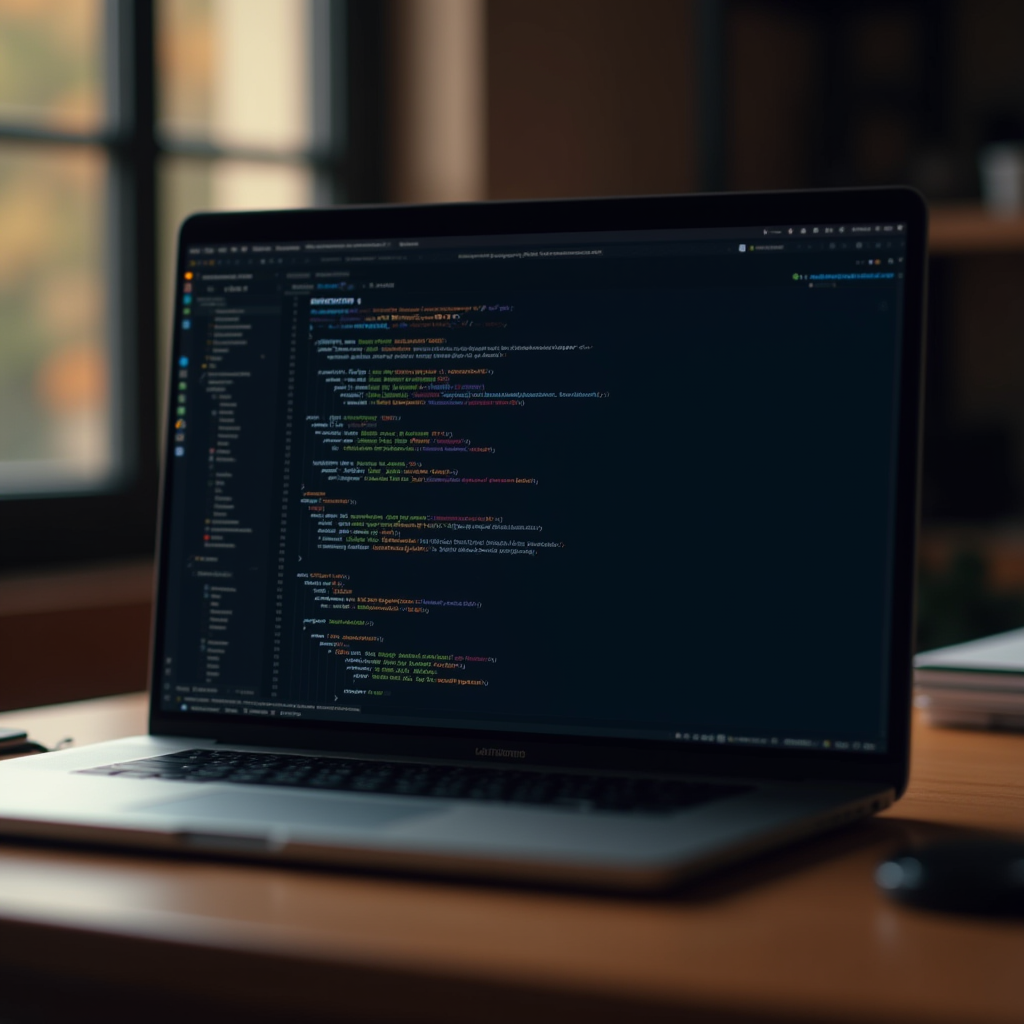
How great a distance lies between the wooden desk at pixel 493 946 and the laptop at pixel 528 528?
0.04 meters

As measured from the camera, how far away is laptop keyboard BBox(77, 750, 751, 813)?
695 millimetres

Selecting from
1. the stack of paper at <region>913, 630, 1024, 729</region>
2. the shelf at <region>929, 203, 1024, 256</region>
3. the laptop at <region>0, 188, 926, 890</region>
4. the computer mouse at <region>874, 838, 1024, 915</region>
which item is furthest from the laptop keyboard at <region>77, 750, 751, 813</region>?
the shelf at <region>929, 203, 1024, 256</region>

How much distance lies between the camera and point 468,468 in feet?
2.70

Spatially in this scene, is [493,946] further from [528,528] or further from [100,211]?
[100,211]

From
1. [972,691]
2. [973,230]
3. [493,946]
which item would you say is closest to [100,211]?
[973,230]

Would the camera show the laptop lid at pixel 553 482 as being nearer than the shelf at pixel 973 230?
Yes

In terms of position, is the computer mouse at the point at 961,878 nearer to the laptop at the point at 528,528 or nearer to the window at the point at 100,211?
the laptop at the point at 528,528

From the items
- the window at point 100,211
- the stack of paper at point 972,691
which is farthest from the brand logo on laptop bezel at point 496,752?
the window at point 100,211

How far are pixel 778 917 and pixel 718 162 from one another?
2864 millimetres

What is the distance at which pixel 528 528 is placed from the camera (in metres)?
0.81

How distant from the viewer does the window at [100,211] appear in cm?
262

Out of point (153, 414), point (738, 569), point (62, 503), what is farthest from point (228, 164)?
point (738, 569)

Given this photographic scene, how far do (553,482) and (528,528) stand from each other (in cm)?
3

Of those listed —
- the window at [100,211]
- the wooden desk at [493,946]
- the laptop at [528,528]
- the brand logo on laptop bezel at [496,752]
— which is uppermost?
the window at [100,211]
